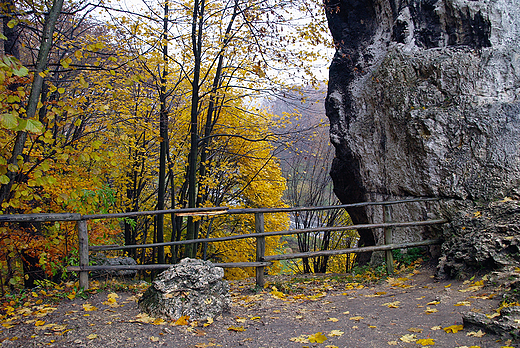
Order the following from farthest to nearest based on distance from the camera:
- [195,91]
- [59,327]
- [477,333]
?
[195,91] < [59,327] < [477,333]

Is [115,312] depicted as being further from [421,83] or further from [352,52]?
[352,52]

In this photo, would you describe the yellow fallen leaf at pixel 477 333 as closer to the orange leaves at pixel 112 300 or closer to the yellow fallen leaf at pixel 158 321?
the yellow fallen leaf at pixel 158 321

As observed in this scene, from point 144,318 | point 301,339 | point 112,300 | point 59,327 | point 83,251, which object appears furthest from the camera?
point 83,251

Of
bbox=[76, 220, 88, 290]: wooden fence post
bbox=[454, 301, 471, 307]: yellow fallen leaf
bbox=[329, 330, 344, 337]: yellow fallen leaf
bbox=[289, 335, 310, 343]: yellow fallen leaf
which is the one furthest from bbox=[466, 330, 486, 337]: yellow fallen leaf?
bbox=[76, 220, 88, 290]: wooden fence post

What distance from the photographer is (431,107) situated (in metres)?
6.02

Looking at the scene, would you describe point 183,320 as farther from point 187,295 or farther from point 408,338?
point 408,338

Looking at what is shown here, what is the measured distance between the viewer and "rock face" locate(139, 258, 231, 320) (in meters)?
3.64

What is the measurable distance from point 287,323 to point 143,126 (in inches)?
263

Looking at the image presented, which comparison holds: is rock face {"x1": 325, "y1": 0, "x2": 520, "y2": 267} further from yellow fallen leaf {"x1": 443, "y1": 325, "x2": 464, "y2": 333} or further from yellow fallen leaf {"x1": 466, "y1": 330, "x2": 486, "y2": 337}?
yellow fallen leaf {"x1": 466, "y1": 330, "x2": 486, "y2": 337}

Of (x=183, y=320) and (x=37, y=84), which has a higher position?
(x=37, y=84)

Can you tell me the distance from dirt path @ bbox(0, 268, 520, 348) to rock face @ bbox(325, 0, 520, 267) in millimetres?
1993

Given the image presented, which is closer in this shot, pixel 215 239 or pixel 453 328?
pixel 453 328

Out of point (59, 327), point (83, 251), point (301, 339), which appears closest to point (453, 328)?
point (301, 339)

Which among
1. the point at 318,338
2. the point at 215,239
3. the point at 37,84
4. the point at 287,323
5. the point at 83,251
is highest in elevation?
the point at 37,84
